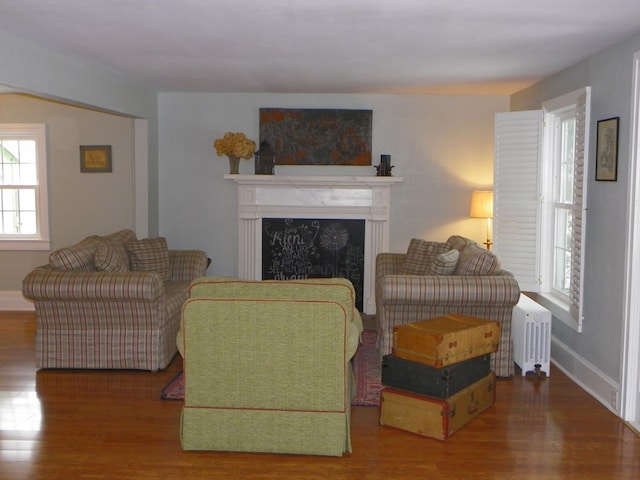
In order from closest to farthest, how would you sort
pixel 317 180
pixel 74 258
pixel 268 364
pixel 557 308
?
pixel 268 364 → pixel 74 258 → pixel 557 308 → pixel 317 180

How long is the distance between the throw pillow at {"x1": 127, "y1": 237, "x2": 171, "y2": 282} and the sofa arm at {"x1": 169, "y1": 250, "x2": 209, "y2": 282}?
0.14m

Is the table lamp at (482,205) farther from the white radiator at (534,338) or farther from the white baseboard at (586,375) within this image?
the white radiator at (534,338)

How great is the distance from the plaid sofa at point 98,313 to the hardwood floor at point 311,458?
0.28 m

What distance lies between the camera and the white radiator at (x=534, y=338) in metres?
5.02

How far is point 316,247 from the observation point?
23.9ft

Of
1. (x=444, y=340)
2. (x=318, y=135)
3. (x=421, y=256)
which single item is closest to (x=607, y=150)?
(x=444, y=340)

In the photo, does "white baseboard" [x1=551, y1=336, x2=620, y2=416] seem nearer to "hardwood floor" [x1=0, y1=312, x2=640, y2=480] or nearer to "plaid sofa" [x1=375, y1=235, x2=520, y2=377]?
"hardwood floor" [x1=0, y1=312, x2=640, y2=480]

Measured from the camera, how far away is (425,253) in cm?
606

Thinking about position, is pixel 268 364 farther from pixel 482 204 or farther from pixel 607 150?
pixel 482 204

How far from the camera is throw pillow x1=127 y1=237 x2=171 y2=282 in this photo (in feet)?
19.8

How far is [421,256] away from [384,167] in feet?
4.59

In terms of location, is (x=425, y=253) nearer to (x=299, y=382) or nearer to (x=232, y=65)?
(x=232, y=65)

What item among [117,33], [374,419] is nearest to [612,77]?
[374,419]

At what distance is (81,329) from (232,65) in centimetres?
243
